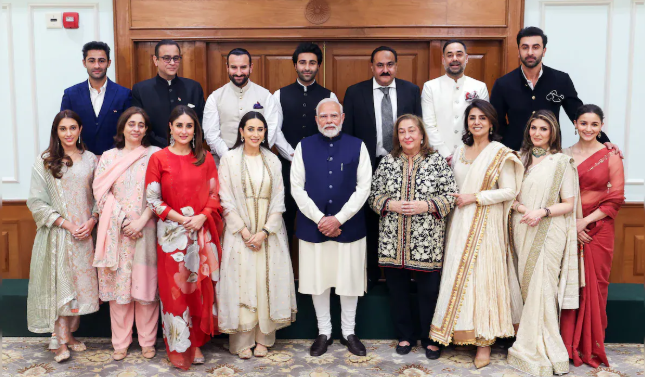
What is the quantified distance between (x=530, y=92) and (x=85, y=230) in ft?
9.68

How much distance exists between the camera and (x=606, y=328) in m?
3.57

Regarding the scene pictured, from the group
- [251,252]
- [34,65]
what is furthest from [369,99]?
[34,65]

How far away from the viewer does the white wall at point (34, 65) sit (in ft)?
14.3

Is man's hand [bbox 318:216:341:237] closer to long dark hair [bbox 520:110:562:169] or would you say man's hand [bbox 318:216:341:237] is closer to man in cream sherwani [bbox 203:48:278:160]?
man in cream sherwani [bbox 203:48:278:160]

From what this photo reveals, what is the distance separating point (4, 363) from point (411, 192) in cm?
266

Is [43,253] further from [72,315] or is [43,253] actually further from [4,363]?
[4,363]

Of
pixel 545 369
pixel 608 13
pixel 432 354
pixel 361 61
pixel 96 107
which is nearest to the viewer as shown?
pixel 545 369

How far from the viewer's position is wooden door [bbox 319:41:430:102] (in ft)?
14.7

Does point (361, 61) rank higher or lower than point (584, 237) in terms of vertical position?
higher

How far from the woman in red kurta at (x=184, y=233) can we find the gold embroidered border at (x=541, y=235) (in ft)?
6.03

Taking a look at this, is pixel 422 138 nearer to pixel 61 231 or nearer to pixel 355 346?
pixel 355 346

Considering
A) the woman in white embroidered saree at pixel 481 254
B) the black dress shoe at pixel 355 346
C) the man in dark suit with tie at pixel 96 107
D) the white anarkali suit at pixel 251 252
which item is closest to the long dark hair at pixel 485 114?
the woman in white embroidered saree at pixel 481 254

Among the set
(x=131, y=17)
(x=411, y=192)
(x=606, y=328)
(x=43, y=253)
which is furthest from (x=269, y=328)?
(x=131, y=17)

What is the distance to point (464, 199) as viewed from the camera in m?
3.15
